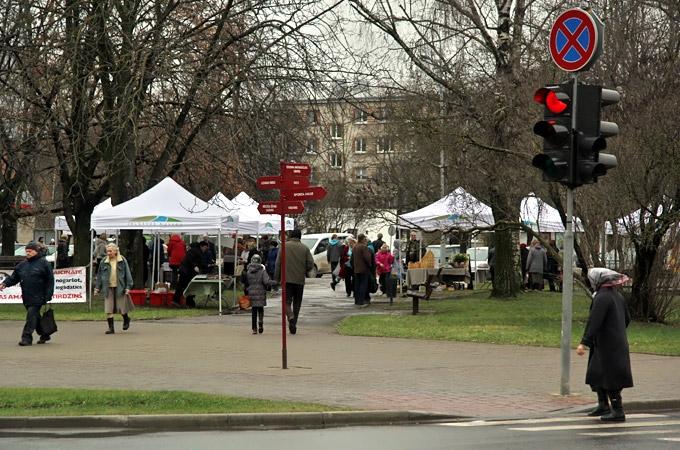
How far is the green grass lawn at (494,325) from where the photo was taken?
2075cm

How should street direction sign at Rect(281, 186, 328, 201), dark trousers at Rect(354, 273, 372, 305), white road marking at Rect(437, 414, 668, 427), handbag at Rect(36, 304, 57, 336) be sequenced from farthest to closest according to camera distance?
1. dark trousers at Rect(354, 273, 372, 305)
2. handbag at Rect(36, 304, 57, 336)
3. street direction sign at Rect(281, 186, 328, 201)
4. white road marking at Rect(437, 414, 668, 427)

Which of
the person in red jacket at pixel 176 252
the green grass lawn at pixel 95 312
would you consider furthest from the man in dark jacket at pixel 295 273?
the person in red jacket at pixel 176 252

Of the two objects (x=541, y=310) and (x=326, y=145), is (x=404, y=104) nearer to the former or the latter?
(x=326, y=145)

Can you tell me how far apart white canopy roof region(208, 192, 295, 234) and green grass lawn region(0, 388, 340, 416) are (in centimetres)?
1696

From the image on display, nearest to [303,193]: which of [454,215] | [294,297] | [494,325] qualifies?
[294,297]

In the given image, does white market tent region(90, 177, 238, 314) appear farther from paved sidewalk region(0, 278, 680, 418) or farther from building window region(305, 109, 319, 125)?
paved sidewalk region(0, 278, 680, 418)

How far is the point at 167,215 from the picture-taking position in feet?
90.8

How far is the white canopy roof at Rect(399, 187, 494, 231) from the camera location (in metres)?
29.8

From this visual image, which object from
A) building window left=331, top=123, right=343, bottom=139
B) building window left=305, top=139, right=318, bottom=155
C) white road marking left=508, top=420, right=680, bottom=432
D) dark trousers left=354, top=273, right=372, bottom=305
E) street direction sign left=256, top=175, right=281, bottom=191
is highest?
building window left=331, top=123, right=343, bottom=139

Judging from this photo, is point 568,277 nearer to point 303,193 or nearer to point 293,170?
point 303,193

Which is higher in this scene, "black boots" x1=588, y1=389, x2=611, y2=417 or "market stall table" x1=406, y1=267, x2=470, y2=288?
"market stall table" x1=406, y1=267, x2=470, y2=288

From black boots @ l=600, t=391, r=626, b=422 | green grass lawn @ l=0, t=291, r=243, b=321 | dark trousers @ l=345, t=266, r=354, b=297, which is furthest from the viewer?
dark trousers @ l=345, t=266, r=354, b=297

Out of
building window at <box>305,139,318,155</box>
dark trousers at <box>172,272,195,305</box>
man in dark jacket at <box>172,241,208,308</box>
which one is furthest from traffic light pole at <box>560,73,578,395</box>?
dark trousers at <box>172,272,195,305</box>

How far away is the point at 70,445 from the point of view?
10.1 m
